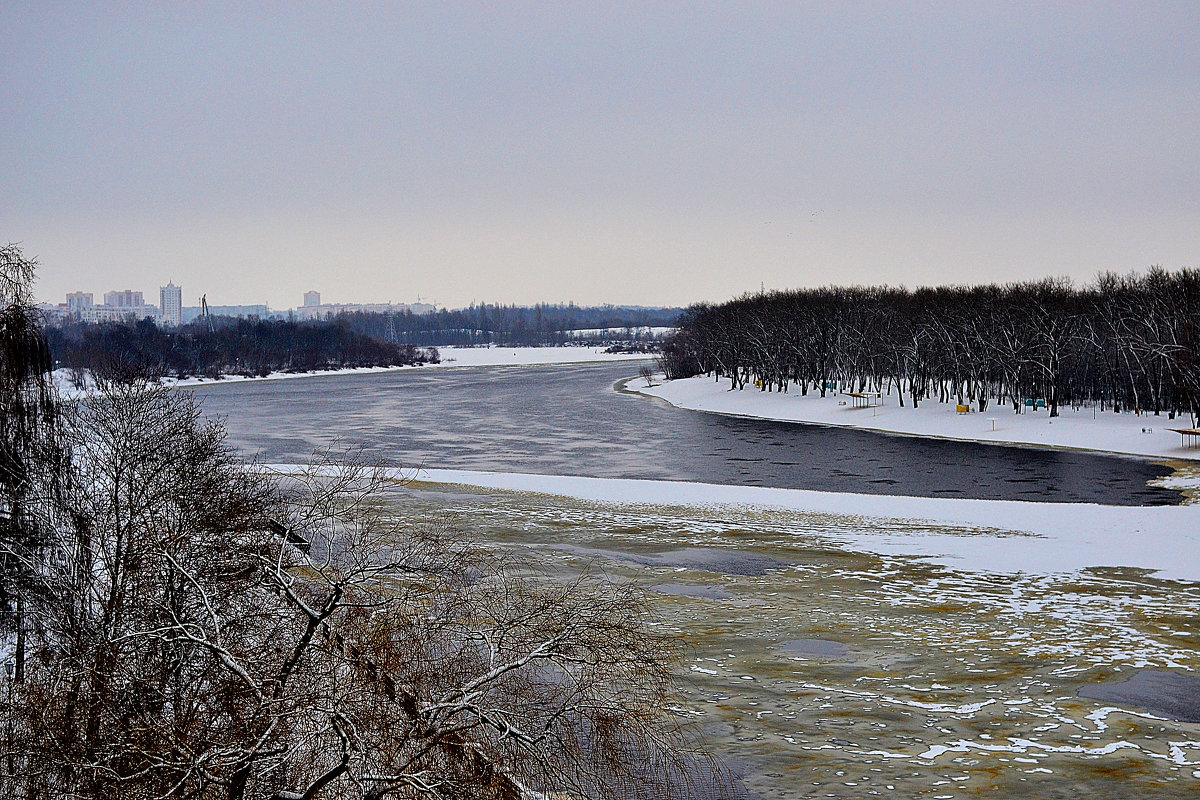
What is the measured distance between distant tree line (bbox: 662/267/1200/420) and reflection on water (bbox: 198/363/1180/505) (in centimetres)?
1238

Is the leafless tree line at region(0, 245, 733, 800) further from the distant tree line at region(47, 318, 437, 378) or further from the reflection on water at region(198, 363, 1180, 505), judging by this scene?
the distant tree line at region(47, 318, 437, 378)

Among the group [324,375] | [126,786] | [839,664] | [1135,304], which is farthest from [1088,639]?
[324,375]

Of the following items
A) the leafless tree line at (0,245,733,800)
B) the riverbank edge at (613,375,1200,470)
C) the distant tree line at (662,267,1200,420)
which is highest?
the distant tree line at (662,267,1200,420)

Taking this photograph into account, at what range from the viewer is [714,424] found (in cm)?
7031

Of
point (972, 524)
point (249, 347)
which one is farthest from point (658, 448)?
point (249, 347)

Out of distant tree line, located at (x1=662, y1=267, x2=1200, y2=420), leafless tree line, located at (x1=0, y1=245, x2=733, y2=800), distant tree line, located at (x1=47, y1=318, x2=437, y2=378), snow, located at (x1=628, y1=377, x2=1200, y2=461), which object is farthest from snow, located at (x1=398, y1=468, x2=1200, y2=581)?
distant tree line, located at (x1=47, y1=318, x2=437, y2=378)

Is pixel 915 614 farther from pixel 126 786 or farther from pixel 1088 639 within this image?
pixel 126 786

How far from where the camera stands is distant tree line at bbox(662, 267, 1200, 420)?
2549 inches

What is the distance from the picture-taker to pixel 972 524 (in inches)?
1228

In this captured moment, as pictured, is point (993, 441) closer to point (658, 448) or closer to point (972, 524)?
point (658, 448)

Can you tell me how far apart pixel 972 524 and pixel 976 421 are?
3640cm

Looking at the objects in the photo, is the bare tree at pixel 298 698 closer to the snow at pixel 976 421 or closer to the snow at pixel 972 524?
the snow at pixel 972 524

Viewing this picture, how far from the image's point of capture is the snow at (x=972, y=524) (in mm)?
25578

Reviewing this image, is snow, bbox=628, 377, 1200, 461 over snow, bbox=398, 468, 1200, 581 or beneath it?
over
